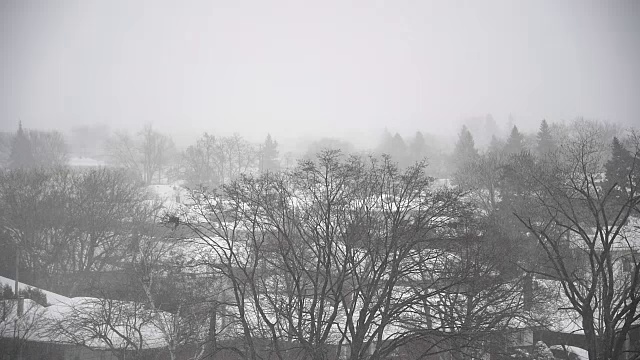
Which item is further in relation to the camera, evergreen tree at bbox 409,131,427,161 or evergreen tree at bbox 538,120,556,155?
evergreen tree at bbox 409,131,427,161

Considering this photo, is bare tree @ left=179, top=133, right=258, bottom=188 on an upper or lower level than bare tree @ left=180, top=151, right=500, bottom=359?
upper

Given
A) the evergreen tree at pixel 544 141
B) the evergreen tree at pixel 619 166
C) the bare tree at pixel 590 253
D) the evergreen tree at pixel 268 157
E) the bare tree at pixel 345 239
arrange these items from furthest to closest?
the evergreen tree at pixel 268 157 < the evergreen tree at pixel 544 141 < the evergreen tree at pixel 619 166 < the bare tree at pixel 345 239 < the bare tree at pixel 590 253

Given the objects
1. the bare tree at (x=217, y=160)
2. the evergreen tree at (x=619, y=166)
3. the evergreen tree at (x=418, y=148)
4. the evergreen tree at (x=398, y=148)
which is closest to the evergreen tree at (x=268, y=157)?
the bare tree at (x=217, y=160)

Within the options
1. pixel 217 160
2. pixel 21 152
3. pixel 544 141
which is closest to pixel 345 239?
pixel 544 141

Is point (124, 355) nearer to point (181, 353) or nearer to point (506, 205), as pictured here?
point (181, 353)

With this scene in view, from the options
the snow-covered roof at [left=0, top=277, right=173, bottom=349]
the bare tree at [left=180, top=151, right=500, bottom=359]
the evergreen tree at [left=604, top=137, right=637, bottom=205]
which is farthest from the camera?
the evergreen tree at [left=604, top=137, right=637, bottom=205]

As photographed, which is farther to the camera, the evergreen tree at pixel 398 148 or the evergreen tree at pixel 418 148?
the evergreen tree at pixel 418 148

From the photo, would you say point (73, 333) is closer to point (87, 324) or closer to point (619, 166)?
point (87, 324)

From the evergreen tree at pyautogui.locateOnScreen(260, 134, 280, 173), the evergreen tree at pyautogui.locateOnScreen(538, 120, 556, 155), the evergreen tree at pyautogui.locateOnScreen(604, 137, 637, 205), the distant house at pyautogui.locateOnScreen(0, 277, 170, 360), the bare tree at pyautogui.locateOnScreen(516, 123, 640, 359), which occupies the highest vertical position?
the evergreen tree at pyautogui.locateOnScreen(260, 134, 280, 173)

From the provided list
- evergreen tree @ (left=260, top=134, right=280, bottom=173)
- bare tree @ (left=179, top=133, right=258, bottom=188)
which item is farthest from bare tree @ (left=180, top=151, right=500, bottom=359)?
evergreen tree @ (left=260, top=134, right=280, bottom=173)

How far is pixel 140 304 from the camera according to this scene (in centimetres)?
1884

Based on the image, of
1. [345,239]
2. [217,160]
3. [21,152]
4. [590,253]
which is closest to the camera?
[590,253]

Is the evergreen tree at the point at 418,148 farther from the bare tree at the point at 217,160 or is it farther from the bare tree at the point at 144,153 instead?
the bare tree at the point at 144,153

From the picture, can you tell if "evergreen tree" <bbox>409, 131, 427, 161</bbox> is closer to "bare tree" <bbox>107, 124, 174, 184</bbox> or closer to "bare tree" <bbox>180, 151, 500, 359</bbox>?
"bare tree" <bbox>107, 124, 174, 184</bbox>
